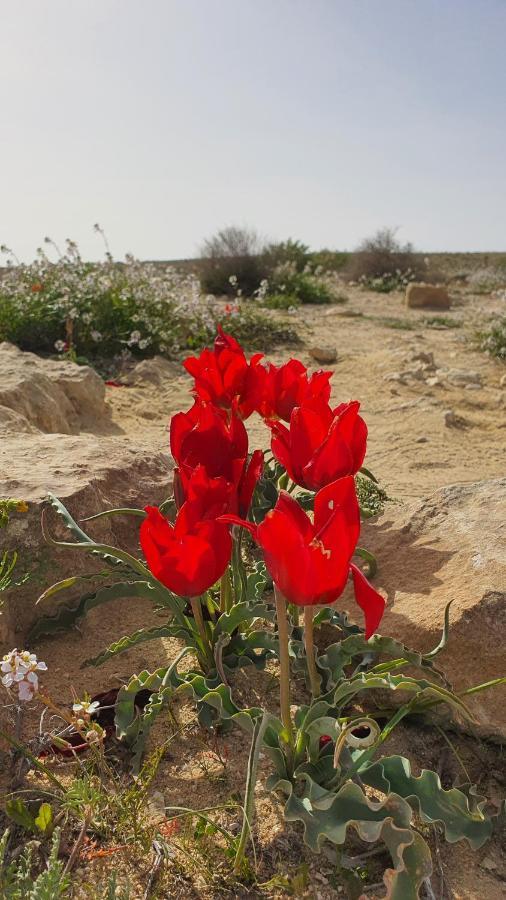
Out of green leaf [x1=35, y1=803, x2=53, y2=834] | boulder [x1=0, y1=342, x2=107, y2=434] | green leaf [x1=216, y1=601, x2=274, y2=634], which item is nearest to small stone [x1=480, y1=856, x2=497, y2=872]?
green leaf [x1=216, y1=601, x2=274, y2=634]

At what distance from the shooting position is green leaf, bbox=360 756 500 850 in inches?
57.6

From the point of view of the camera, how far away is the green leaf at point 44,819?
1.60 metres

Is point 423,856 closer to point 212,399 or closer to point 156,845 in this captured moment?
point 156,845

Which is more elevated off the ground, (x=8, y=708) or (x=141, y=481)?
(x=141, y=481)

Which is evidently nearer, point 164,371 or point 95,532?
point 95,532

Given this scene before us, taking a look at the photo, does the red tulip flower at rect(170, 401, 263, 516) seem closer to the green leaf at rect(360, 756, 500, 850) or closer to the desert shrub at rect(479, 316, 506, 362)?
the green leaf at rect(360, 756, 500, 850)

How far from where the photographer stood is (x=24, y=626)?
226 cm

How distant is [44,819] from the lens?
160 centimetres

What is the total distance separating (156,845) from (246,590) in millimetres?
651

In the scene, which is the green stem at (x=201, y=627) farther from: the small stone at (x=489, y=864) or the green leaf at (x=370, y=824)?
the small stone at (x=489, y=864)

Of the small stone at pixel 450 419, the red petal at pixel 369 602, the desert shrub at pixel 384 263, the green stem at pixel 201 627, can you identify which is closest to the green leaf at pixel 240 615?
the green stem at pixel 201 627

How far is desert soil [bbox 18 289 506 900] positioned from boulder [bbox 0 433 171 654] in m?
0.16

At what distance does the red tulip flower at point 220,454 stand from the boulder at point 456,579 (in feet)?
2.27

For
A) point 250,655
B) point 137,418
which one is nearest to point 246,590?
point 250,655
